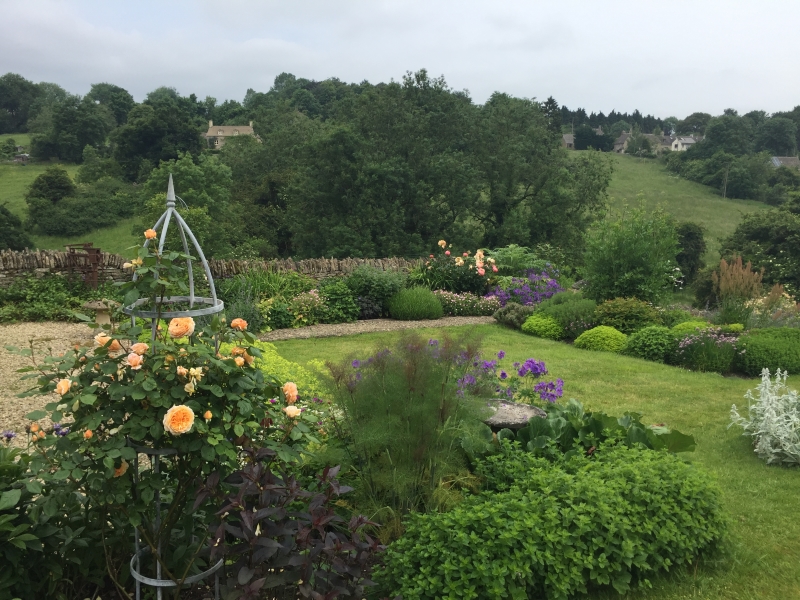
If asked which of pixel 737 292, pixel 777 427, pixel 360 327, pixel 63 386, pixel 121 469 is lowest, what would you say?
pixel 360 327

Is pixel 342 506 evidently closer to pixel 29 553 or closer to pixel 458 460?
pixel 458 460

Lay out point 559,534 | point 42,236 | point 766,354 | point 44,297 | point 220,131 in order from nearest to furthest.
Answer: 1. point 559,534
2. point 766,354
3. point 44,297
4. point 42,236
5. point 220,131

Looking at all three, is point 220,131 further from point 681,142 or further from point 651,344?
point 681,142

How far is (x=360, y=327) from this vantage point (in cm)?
1044

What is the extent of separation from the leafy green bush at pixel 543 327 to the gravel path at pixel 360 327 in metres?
1.00

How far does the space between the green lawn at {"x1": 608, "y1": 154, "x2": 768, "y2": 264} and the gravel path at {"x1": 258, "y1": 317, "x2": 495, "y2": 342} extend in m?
22.0

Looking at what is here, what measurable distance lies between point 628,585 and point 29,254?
1239 cm

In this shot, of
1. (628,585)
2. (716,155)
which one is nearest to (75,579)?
(628,585)

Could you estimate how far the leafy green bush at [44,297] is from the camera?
417 inches

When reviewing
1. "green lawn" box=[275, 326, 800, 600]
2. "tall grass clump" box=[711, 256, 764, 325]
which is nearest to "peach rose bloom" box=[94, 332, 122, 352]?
"green lawn" box=[275, 326, 800, 600]

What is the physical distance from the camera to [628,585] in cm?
299

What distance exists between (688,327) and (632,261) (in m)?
1.92

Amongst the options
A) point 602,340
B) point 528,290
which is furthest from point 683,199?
point 602,340

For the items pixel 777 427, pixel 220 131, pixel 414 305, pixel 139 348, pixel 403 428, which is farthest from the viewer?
pixel 220 131
